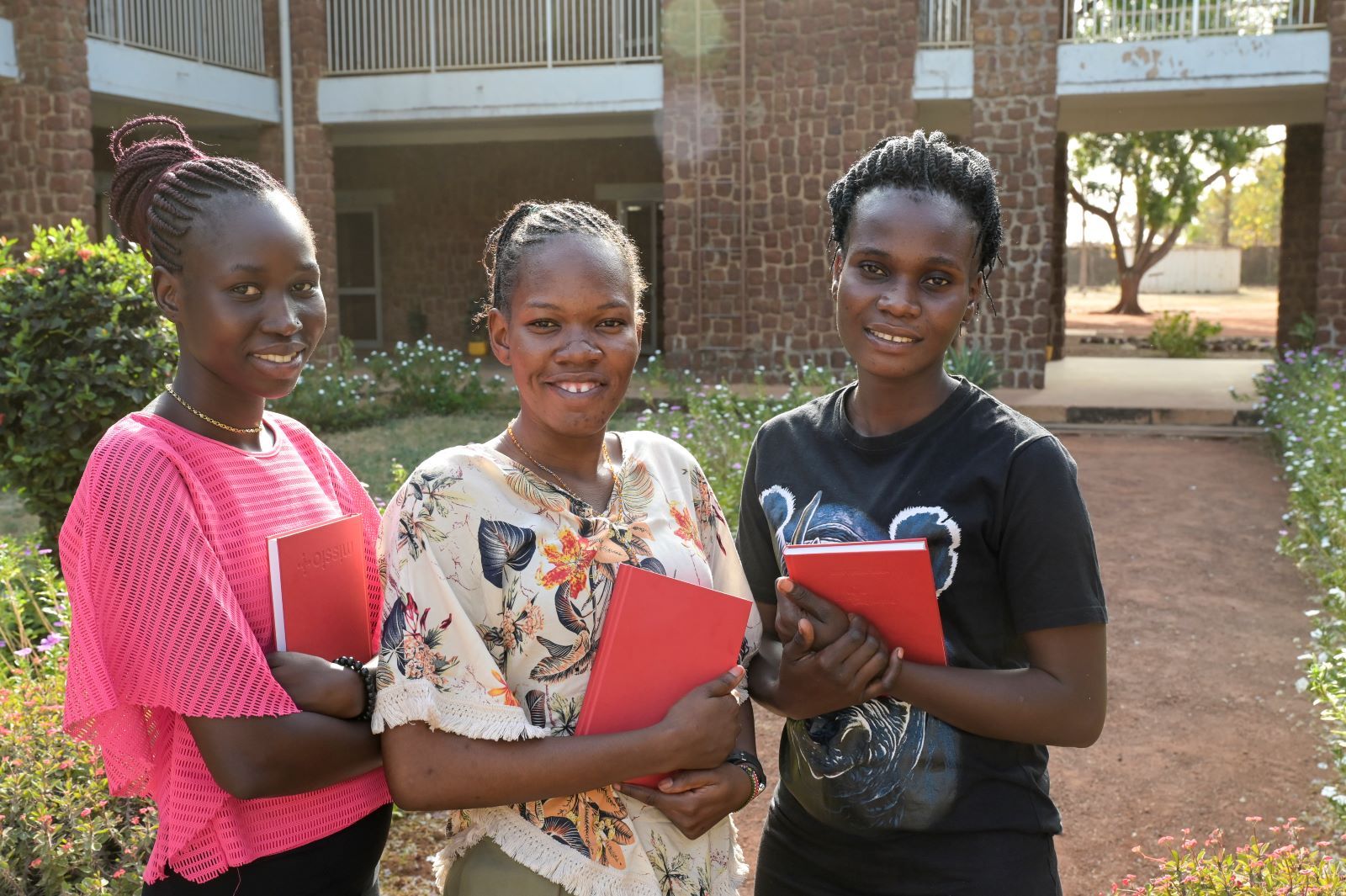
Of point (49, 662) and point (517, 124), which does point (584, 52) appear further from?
point (49, 662)

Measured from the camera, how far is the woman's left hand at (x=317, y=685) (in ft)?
4.79

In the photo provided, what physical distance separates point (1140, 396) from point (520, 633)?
39.7 ft

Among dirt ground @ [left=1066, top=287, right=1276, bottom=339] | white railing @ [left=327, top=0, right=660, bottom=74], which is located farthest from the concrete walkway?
dirt ground @ [left=1066, top=287, right=1276, bottom=339]

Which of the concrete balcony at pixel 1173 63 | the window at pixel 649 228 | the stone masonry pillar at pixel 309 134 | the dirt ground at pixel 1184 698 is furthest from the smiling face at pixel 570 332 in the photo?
the window at pixel 649 228

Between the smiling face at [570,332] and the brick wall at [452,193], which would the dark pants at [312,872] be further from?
the brick wall at [452,193]

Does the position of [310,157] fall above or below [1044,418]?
above

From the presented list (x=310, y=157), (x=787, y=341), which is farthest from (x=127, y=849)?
(x=310, y=157)

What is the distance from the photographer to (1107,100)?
12672 mm

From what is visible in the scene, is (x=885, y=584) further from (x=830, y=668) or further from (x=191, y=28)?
(x=191, y=28)

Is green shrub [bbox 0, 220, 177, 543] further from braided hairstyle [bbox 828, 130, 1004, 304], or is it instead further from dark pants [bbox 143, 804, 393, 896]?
braided hairstyle [bbox 828, 130, 1004, 304]

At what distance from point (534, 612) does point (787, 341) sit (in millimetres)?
11792

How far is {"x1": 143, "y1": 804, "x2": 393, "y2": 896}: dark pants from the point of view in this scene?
151 centimetres

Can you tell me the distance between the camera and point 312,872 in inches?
61.6

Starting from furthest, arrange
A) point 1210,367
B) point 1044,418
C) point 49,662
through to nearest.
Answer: point 1210,367
point 1044,418
point 49,662
